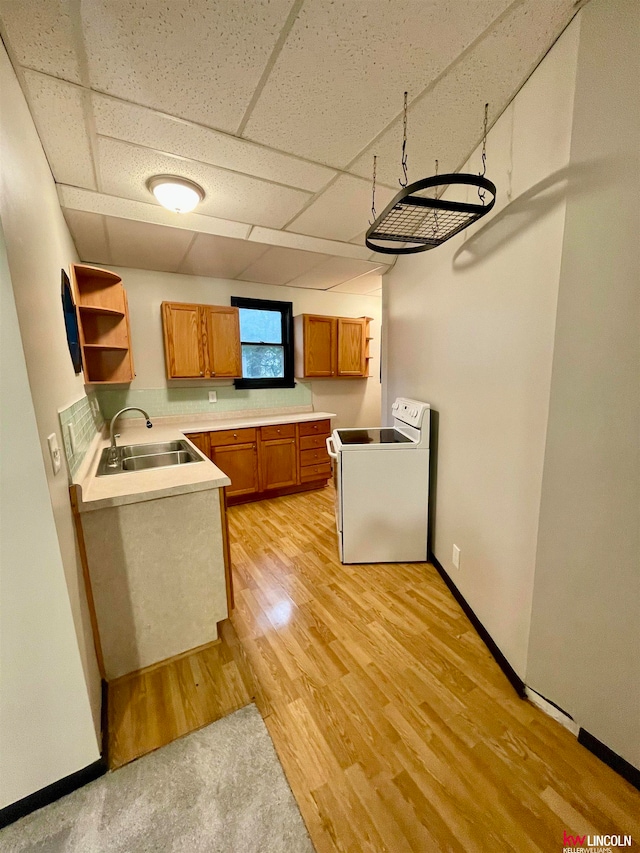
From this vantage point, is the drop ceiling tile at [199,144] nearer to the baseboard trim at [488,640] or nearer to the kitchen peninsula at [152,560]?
the kitchen peninsula at [152,560]

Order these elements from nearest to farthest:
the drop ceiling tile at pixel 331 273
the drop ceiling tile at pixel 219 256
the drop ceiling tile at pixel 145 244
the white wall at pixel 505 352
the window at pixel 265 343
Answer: the white wall at pixel 505 352
the drop ceiling tile at pixel 145 244
the drop ceiling tile at pixel 219 256
the drop ceiling tile at pixel 331 273
the window at pixel 265 343

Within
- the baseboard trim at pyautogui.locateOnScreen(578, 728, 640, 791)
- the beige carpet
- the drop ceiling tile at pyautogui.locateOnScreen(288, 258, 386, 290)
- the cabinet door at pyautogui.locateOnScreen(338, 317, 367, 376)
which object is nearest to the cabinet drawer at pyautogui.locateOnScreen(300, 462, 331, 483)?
the cabinet door at pyautogui.locateOnScreen(338, 317, 367, 376)

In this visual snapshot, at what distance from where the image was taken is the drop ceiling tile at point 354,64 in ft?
3.23

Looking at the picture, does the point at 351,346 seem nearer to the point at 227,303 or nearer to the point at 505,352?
the point at 227,303

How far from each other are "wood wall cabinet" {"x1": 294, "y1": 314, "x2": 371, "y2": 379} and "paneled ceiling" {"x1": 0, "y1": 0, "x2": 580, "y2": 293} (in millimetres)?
1801

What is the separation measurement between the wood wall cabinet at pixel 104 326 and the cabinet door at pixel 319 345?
6.29 feet

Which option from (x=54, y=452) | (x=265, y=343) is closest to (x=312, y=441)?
(x=265, y=343)

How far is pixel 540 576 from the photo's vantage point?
4.17 feet

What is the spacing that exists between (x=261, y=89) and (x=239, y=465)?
9.31 ft

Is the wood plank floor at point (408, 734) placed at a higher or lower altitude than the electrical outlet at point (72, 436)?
lower

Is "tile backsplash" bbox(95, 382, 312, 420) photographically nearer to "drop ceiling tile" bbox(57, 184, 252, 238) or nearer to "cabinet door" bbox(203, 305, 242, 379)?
"cabinet door" bbox(203, 305, 242, 379)

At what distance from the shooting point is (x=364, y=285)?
13.5ft

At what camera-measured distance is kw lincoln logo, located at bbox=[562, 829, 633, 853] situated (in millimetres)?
937

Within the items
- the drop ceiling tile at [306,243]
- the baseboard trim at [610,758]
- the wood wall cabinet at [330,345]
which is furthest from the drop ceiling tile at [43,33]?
the baseboard trim at [610,758]
